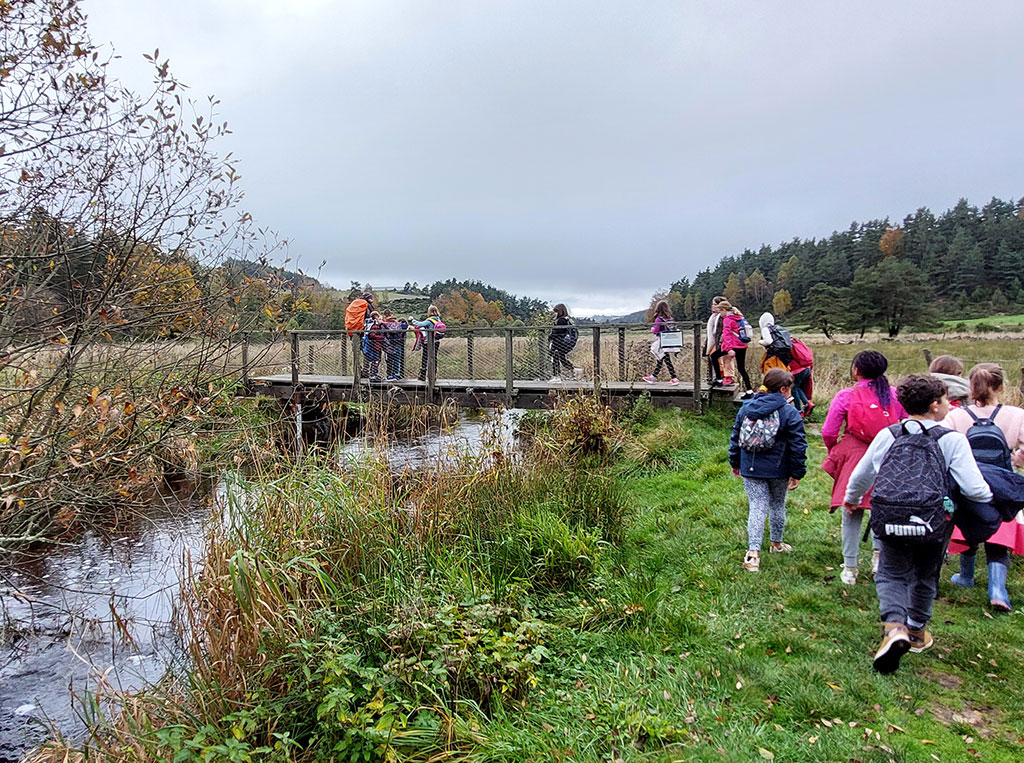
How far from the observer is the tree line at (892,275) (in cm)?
4800

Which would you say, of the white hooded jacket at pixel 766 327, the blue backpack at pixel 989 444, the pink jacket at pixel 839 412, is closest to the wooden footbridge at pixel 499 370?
the white hooded jacket at pixel 766 327

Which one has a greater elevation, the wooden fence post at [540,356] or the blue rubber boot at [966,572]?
the wooden fence post at [540,356]

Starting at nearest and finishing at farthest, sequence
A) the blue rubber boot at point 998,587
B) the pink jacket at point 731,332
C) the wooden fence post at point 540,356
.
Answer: the blue rubber boot at point 998,587
the pink jacket at point 731,332
the wooden fence post at point 540,356

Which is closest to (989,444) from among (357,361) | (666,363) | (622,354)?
(622,354)

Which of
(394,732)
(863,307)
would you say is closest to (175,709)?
(394,732)

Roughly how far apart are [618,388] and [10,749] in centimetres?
907

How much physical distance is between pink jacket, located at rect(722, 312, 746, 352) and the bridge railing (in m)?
0.68

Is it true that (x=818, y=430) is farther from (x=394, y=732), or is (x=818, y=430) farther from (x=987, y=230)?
(x=987, y=230)

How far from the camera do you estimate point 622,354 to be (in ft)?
38.3

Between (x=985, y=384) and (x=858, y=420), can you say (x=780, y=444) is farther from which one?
(x=985, y=384)

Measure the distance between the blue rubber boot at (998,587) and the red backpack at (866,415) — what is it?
1054mm

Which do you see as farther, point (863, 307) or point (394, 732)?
point (863, 307)

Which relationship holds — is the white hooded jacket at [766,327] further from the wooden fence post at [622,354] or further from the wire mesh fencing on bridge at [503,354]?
the wooden fence post at [622,354]

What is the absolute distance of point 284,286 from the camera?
5.27 meters
